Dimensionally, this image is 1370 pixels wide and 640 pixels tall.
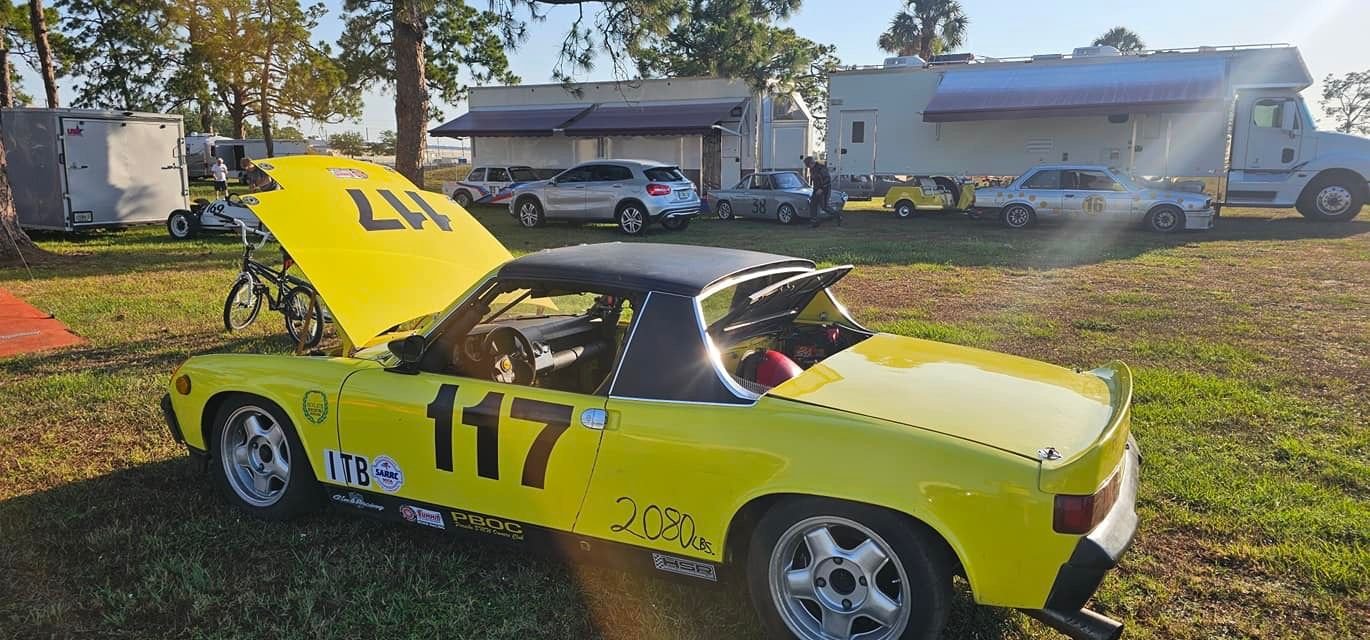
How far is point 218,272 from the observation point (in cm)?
→ 1148

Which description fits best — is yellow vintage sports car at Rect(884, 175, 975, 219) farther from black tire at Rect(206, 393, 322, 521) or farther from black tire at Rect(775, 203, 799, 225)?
black tire at Rect(206, 393, 322, 521)

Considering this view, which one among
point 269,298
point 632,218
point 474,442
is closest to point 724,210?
point 632,218

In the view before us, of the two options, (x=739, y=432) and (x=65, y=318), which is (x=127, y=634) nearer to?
(x=739, y=432)

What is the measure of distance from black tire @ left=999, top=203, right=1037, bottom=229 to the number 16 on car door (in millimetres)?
17667

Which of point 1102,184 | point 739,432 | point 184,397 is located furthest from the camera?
point 1102,184

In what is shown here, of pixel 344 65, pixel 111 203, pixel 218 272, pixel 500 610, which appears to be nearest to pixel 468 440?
pixel 500 610

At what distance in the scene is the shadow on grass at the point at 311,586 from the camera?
297cm

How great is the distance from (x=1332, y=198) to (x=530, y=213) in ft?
57.2

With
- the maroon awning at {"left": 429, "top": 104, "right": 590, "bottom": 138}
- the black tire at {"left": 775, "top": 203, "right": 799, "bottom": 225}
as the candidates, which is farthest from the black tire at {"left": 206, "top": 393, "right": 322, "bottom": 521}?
the maroon awning at {"left": 429, "top": 104, "right": 590, "bottom": 138}

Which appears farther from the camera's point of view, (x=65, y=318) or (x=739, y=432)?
(x=65, y=318)

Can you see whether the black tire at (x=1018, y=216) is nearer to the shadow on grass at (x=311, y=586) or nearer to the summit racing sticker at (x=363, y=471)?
the shadow on grass at (x=311, y=586)

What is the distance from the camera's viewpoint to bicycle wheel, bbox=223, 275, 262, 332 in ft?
25.1

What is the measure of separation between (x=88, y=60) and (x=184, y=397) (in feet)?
144

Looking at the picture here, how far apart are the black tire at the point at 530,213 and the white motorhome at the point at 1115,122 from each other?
9.02 metres
